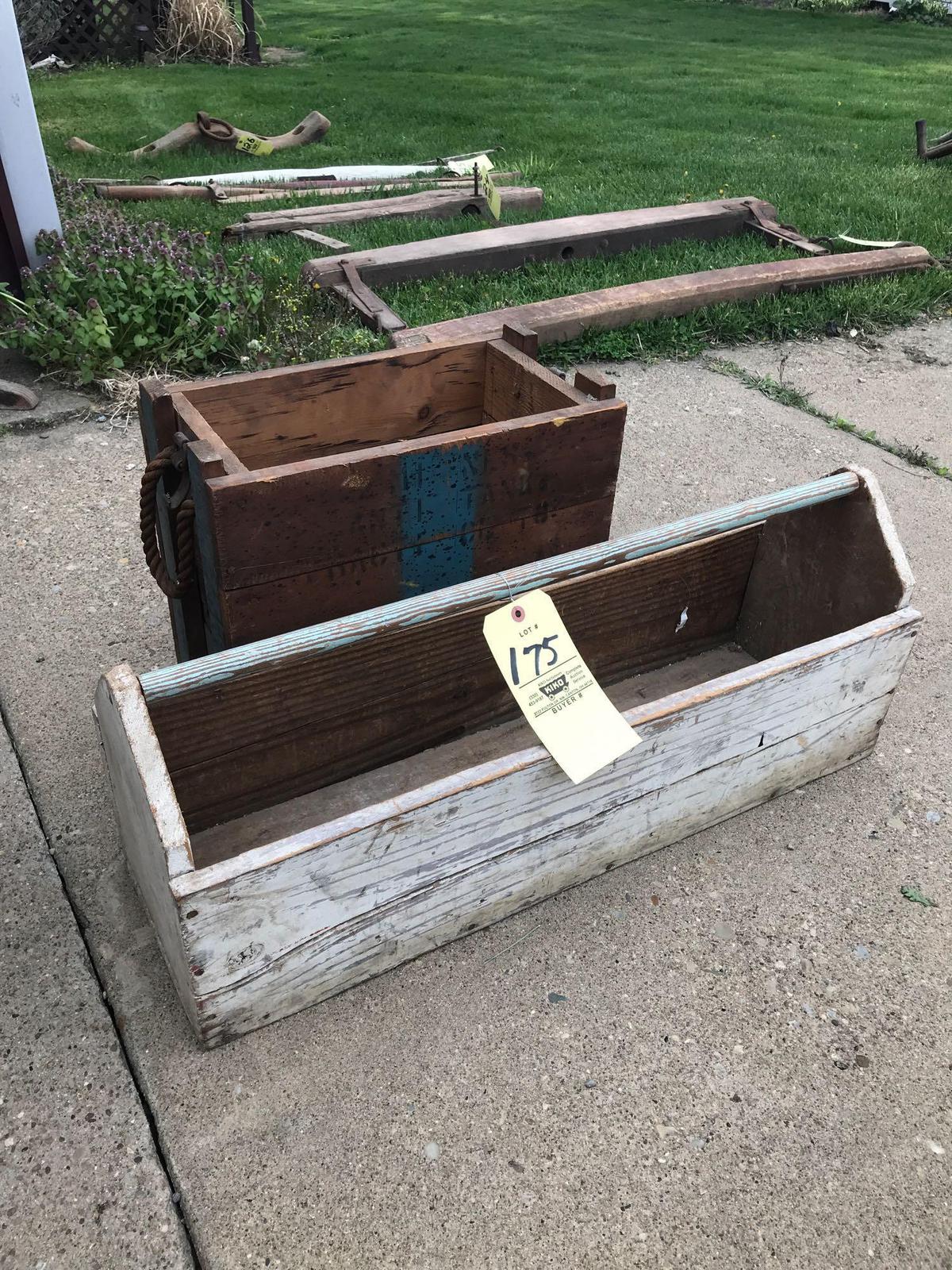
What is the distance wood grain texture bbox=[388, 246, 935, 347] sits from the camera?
4.19 m

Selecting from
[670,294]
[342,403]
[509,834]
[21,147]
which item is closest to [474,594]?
[509,834]

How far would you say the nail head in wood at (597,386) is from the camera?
223 cm

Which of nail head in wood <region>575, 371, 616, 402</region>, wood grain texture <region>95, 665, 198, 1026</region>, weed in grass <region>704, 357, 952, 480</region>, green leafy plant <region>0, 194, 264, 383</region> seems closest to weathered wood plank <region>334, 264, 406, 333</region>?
green leafy plant <region>0, 194, 264, 383</region>

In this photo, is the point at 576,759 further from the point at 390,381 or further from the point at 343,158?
the point at 343,158

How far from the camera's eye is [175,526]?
200 cm

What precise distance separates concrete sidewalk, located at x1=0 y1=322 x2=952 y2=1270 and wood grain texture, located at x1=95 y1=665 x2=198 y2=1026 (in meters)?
0.22

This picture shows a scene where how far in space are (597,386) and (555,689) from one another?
0.86 m

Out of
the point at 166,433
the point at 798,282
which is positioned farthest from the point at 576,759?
the point at 798,282

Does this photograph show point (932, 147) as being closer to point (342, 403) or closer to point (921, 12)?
point (342, 403)

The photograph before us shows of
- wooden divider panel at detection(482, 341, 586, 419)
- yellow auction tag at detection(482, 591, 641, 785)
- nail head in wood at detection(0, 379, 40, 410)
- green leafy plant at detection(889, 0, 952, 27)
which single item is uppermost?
green leafy plant at detection(889, 0, 952, 27)

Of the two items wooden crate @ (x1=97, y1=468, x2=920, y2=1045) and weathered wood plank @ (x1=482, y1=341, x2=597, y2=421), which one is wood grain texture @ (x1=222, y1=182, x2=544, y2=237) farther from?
wooden crate @ (x1=97, y1=468, x2=920, y2=1045)

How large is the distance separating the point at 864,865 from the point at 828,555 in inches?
29.2

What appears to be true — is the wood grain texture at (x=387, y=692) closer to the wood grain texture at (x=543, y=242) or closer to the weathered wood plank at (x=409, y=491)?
the weathered wood plank at (x=409, y=491)

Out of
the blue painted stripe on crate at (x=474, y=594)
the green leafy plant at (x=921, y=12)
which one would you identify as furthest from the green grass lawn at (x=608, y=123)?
the blue painted stripe on crate at (x=474, y=594)
